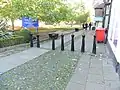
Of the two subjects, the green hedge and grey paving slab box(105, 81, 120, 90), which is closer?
grey paving slab box(105, 81, 120, 90)

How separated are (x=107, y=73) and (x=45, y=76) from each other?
6.82 feet

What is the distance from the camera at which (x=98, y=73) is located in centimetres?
662

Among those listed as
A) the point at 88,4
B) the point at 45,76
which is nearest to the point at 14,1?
the point at 45,76

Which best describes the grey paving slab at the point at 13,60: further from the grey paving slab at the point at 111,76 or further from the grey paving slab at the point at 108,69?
the grey paving slab at the point at 111,76

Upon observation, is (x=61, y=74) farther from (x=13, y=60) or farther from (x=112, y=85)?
(x=13, y=60)

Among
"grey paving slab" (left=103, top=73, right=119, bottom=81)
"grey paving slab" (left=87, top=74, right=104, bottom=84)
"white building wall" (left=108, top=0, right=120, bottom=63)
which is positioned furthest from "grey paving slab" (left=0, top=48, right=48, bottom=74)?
"white building wall" (left=108, top=0, right=120, bottom=63)

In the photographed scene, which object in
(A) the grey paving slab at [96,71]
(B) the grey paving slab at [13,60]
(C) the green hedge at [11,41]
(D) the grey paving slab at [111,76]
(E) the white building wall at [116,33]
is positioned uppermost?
(E) the white building wall at [116,33]

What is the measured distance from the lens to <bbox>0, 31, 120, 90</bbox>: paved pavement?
538cm

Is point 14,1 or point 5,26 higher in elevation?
point 14,1

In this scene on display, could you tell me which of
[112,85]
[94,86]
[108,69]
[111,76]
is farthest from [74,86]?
[108,69]

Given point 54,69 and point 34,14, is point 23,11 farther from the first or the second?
point 54,69

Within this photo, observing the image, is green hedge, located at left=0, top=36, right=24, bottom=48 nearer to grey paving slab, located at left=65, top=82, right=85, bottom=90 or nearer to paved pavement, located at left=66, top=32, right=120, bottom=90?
paved pavement, located at left=66, top=32, right=120, bottom=90

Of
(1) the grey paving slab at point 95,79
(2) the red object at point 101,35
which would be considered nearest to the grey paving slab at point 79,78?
(1) the grey paving slab at point 95,79

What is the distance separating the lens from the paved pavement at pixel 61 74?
17.6 feet
